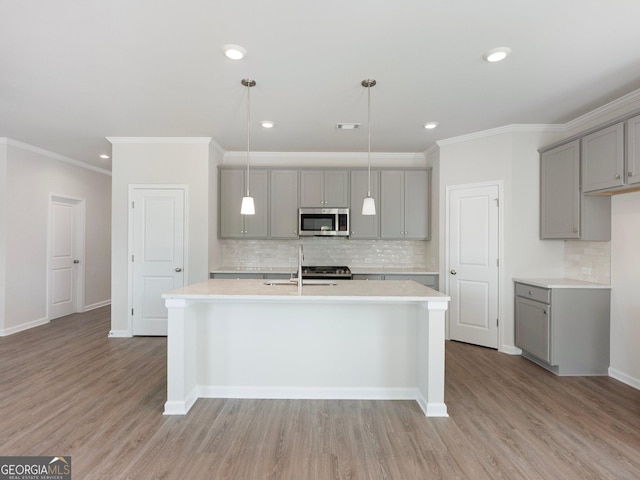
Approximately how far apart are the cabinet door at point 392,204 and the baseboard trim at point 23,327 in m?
5.36

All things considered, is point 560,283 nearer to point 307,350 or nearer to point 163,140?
point 307,350

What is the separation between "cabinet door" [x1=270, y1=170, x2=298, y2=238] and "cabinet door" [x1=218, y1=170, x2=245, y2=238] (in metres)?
0.47

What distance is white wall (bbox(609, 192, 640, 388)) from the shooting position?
3133 millimetres

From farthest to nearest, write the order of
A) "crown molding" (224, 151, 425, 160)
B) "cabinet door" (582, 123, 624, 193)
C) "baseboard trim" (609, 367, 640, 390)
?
1. "crown molding" (224, 151, 425, 160)
2. "baseboard trim" (609, 367, 640, 390)
3. "cabinet door" (582, 123, 624, 193)

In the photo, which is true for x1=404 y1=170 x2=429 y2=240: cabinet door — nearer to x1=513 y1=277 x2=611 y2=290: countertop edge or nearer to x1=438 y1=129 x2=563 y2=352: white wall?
x1=438 y1=129 x2=563 y2=352: white wall

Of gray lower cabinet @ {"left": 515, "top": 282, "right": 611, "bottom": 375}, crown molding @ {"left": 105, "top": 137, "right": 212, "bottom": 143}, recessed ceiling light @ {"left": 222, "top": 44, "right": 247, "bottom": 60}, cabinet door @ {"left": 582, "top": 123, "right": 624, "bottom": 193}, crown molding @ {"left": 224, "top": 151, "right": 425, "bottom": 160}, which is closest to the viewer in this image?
recessed ceiling light @ {"left": 222, "top": 44, "right": 247, "bottom": 60}

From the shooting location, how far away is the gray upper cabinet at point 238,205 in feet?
16.4

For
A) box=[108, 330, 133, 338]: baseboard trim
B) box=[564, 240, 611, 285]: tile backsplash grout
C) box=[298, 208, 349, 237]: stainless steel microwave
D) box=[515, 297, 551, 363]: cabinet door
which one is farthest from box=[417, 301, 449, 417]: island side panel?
box=[108, 330, 133, 338]: baseboard trim

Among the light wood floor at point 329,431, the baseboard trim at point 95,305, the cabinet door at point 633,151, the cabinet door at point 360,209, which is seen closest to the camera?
the light wood floor at point 329,431

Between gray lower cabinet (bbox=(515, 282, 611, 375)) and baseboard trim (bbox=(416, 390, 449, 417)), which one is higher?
gray lower cabinet (bbox=(515, 282, 611, 375))

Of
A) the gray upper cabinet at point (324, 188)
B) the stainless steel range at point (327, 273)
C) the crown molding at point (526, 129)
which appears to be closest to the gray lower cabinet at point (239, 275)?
the stainless steel range at point (327, 273)

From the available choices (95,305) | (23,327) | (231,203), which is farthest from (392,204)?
(95,305)

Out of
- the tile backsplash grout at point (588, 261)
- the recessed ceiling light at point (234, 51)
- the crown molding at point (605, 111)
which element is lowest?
the tile backsplash grout at point (588, 261)

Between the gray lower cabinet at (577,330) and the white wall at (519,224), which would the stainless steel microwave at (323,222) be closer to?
the white wall at (519,224)
